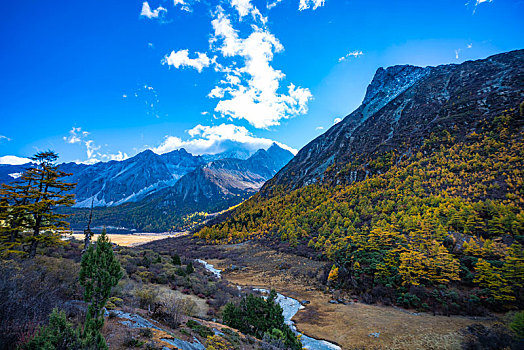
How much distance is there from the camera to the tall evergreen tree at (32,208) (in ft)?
45.3

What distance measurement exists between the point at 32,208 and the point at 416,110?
95.6m

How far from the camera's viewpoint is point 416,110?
2948 inches

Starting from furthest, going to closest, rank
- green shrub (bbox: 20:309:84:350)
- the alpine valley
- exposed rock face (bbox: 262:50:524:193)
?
exposed rock face (bbox: 262:50:524:193) → the alpine valley → green shrub (bbox: 20:309:84:350)

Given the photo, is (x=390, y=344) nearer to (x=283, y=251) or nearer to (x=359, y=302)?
(x=359, y=302)

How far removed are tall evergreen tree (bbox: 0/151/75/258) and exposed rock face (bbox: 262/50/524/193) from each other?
66.6 meters

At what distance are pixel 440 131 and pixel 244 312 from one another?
2630 inches

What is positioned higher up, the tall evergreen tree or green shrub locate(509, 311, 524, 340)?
the tall evergreen tree

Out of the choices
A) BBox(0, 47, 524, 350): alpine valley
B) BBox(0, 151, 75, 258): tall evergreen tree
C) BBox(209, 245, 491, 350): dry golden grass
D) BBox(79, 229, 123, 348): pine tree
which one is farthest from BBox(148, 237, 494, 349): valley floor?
BBox(0, 151, 75, 258): tall evergreen tree

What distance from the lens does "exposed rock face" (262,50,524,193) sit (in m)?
55.9

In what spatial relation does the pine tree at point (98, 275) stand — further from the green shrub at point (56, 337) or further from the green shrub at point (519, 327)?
the green shrub at point (519, 327)

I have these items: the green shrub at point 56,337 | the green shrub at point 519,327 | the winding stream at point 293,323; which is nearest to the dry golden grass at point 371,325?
the winding stream at point 293,323

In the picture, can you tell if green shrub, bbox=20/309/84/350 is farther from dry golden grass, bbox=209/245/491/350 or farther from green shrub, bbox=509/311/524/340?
green shrub, bbox=509/311/524/340

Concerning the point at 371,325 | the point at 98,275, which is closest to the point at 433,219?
the point at 371,325

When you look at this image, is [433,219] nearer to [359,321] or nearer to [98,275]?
[359,321]
